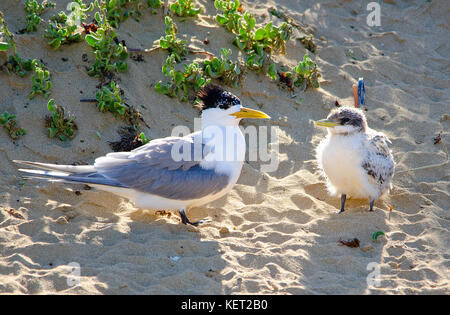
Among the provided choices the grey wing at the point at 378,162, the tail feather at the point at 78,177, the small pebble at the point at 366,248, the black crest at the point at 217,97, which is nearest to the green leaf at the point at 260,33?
the black crest at the point at 217,97

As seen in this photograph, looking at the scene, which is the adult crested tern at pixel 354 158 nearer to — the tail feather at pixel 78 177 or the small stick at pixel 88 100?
the tail feather at pixel 78 177

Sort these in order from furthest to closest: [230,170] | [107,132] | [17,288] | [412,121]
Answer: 1. [412,121]
2. [107,132]
3. [230,170]
4. [17,288]

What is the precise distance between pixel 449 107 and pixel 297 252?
3381 millimetres

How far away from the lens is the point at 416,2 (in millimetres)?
8555

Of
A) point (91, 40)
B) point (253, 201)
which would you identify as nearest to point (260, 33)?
point (91, 40)

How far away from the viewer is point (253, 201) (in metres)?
5.17

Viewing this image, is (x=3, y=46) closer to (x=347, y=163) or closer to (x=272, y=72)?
(x=272, y=72)

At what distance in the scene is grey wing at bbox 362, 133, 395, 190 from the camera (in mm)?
4863

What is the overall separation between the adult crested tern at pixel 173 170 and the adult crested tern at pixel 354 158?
83 centimetres

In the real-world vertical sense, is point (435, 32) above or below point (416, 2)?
below

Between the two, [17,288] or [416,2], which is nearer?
[17,288]

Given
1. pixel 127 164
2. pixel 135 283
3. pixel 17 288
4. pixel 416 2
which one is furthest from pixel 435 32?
pixel 17 288

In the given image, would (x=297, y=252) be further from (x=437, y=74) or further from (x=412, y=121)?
(x=437, y=74)

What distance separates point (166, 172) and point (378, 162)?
189 cm
